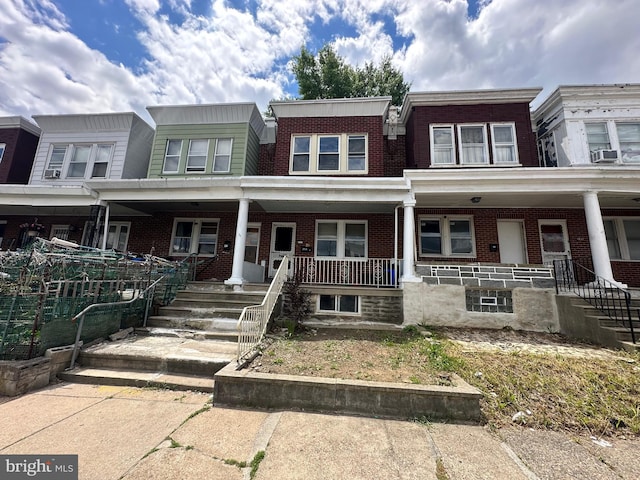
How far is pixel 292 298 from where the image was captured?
7.23 m

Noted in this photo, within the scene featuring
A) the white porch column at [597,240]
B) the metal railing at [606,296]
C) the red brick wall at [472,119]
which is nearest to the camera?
the metal railing at [606,296]

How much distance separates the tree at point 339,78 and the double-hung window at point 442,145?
34.3ft

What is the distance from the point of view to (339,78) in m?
18.9

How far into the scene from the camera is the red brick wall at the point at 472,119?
378 inches

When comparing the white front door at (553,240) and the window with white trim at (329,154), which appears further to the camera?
the window with white trim at (329,154)

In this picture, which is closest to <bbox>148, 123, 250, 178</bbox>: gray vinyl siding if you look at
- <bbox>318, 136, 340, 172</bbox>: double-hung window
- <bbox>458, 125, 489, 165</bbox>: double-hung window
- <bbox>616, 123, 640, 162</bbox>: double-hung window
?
<bbox>318, 136, 340, 172</bbox>: double-hung window

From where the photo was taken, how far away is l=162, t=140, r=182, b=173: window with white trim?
11102 millimetres

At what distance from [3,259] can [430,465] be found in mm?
7961

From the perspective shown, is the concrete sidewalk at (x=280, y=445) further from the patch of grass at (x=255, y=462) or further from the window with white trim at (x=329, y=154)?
the window with white trim at (x=329, y=154)

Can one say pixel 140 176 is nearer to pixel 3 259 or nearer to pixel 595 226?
pixel 3 259

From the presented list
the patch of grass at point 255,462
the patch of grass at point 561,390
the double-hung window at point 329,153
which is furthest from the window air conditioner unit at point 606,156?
the patch of grass at point 255,462

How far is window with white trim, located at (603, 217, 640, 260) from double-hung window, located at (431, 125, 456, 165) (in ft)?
19.3

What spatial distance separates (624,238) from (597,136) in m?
3.58

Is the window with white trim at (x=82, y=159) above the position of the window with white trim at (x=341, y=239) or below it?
above
